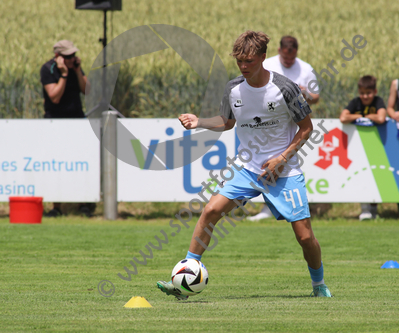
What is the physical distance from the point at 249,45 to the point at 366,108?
700cm

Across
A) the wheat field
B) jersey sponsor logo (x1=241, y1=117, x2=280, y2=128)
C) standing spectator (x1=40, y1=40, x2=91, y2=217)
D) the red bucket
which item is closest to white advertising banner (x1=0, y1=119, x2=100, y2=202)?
the red bucket

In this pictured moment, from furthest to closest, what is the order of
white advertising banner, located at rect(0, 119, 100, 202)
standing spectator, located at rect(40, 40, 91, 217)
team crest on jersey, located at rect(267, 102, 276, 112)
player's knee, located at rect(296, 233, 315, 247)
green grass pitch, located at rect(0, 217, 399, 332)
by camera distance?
standing spectator, located at rect(40, 40, 91, 217), white advertising banner, located at rect(0, 119, 100, 202), player's knee, located at rect(296, 233, 315, 247), team crest on jersey, located at rect(267, 102, 276, 112), green grass pitch, located at rect(0, 217, 399, 332)

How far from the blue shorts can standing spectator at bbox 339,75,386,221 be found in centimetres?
634

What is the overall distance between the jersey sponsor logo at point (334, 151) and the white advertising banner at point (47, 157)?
13.4 feet

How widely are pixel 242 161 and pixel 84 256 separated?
354cm

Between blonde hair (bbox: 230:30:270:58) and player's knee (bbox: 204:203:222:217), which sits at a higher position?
blonde hair (bbox: 230:30:270:58)

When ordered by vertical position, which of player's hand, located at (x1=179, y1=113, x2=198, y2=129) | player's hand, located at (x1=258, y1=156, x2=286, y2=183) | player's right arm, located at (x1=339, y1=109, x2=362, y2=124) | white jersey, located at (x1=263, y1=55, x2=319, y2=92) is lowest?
player's hand, located at (x1=258, y1=156, x2=286, y2=183)

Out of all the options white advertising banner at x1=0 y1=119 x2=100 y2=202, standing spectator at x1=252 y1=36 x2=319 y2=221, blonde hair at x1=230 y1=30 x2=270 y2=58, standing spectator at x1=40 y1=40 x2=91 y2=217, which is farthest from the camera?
standing spectator at x1=40 y1=40 x2=91 y2=217

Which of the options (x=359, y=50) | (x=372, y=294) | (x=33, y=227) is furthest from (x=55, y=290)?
(x=359, y=50)

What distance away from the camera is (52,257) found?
8195 millimetres

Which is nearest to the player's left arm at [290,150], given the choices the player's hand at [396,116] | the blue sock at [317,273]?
the blue sock at [317,273]

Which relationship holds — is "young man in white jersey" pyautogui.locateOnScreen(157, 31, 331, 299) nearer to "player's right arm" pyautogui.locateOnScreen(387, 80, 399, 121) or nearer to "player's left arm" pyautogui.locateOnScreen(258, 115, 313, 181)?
"player's left arm" pyautogui.locateOnScreen(258, 115, 313, 181)

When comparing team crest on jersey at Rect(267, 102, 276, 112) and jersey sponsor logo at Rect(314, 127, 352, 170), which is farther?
jersey sponsor logo at Rect(314, 127, 352, 170)

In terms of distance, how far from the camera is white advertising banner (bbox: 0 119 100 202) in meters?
11.5
